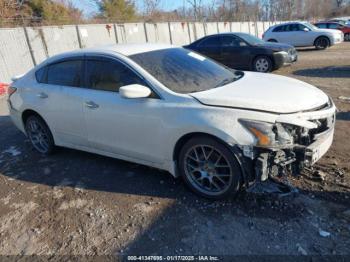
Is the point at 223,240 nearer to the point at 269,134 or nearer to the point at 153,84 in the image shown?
the point at 269,134

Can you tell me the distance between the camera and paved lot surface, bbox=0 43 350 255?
302 centimetres

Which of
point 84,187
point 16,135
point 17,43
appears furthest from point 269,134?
point 17,43

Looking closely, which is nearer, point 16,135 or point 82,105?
point 82,105

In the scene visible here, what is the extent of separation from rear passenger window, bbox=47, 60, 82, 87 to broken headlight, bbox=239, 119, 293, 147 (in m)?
2.47

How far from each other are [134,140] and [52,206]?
120 cm

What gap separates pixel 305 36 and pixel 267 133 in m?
18.5

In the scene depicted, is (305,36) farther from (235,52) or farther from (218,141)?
(218,141)

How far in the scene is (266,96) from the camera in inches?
138

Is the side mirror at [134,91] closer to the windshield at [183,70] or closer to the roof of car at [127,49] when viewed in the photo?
the windshield at [183,70]

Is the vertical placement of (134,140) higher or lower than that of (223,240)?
higher

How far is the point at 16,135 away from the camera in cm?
659

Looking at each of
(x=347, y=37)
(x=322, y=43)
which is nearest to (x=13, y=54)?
(x=322, y=43)

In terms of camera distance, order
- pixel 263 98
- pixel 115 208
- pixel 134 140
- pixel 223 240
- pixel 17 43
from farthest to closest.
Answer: pixel 17 43 < pixel 134 140 < pixel 115 208 < pixel 263 98 < pixel 223 240

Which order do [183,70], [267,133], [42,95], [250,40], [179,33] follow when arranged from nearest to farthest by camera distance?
[267,133] < [183,70] < [42,95] < [250,40] < [179,33]
